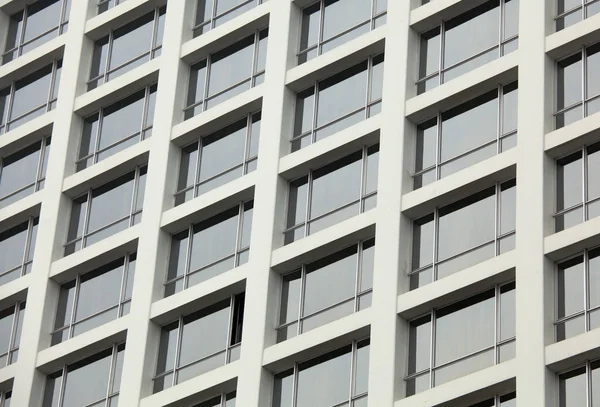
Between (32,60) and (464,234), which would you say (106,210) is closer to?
(32,60)

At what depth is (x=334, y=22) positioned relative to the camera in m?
50.2

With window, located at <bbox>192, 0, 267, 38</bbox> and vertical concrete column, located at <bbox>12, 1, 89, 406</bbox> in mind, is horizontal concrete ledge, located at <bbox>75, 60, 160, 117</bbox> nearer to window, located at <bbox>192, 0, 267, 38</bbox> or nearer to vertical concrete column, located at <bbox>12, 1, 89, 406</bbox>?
vertical concrete column, located at <bbox>12, 1, 89, 406</bbox>

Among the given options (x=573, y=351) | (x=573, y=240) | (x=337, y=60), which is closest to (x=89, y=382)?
(x=337, y=60)

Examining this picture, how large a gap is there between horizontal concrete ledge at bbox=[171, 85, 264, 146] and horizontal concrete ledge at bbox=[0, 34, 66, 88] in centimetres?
707

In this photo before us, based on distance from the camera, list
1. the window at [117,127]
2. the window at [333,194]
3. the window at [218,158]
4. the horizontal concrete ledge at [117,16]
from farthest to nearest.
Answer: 1. the horizontal concrete ledge at [117,16]
2. the window at [117,127]
3. the window at [218,158]
4. the window at [333,194]

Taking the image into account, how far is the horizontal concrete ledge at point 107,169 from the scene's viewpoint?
51.6m

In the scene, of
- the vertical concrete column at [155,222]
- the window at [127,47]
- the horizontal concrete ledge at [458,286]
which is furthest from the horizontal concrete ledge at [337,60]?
the horizontal concrete ledge at [458,286]

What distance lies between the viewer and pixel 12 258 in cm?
5388

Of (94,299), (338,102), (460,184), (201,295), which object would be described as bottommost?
(201,295)

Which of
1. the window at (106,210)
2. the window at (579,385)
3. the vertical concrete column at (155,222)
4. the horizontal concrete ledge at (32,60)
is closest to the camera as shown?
the window at (579,385)

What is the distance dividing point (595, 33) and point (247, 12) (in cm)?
1167

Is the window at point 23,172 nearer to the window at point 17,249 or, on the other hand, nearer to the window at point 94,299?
the window at point 17,249

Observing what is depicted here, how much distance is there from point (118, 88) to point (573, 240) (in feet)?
56.5

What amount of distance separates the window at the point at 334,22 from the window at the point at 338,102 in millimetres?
1114
